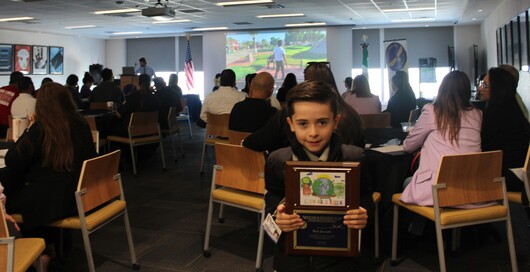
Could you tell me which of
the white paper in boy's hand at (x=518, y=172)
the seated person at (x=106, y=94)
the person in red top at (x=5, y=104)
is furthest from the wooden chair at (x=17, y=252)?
the seated person at (x=106, y=94)

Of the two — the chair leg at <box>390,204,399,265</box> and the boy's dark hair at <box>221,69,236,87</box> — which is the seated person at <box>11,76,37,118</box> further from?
the chair leg at <box>390,204,399,265</box>

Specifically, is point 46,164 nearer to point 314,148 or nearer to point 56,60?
point 314,148

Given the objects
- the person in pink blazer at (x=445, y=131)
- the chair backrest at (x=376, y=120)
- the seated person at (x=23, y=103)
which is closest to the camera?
the person in pink blazer at (x=445, y=131)

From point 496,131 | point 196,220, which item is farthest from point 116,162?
point 496,131

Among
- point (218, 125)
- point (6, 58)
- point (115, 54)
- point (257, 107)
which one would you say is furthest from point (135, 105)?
point (115, 54)

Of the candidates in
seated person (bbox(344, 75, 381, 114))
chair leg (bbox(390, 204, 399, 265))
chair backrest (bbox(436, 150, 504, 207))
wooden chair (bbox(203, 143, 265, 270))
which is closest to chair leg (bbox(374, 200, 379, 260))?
chair leg (bbox(390, 204, 399, 265))

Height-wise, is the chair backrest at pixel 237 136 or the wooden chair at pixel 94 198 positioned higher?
the chair backrest at pixel 237 136

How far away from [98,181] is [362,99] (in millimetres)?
3447

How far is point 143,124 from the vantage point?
589cm

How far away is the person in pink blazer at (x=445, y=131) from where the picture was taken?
2.70m

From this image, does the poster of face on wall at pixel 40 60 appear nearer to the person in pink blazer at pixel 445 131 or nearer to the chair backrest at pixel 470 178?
the person in pink blazer at pixel 445 131

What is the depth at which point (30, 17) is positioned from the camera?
464 inches

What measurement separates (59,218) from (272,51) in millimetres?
12880

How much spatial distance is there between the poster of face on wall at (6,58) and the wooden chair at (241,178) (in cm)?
1359
